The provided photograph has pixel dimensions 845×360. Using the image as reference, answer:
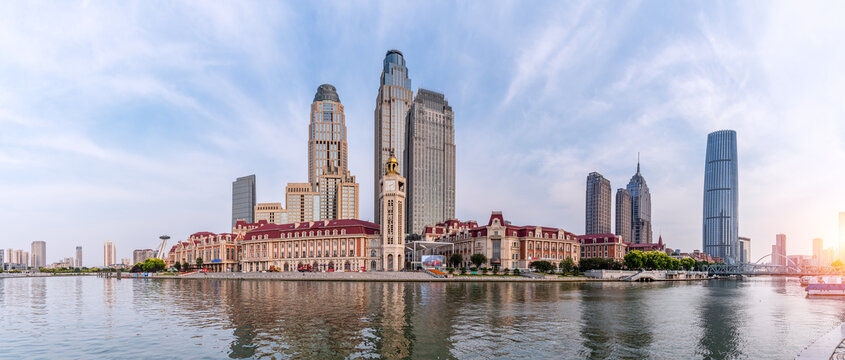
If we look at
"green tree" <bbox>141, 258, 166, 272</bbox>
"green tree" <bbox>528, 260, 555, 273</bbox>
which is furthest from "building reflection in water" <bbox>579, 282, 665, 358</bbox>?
"green tree" <bbox>141, 258, 166, 272</bbox>

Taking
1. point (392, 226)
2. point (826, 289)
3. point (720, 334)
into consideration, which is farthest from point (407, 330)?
point (392, 226)

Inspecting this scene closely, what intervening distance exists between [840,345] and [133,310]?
6146 centimetres

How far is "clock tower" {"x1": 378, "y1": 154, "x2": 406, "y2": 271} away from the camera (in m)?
155

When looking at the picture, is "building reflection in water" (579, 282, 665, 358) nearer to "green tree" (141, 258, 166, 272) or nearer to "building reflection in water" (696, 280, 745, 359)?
"building reflection in water" (696, 280, 745, 359)

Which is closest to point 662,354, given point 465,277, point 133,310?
point 133,310

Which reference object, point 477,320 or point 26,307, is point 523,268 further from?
point 26,307

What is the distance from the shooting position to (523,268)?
516ft

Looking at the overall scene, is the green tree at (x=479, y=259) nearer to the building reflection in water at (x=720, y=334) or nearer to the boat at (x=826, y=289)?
the boat at (x=826, y=289)

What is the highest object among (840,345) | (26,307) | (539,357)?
(840,345)

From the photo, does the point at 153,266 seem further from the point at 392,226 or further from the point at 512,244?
the point at 512,244

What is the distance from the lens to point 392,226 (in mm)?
157250

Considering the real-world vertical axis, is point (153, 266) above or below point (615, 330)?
below

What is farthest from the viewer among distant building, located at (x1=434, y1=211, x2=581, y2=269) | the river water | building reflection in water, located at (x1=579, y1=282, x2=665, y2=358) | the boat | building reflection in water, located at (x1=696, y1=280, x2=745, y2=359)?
distant building, located at (x1=434, y1=211, x2=581, y2=269)

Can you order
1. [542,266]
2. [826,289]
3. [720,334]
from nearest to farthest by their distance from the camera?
[720,334], [826,289], [542,266]
